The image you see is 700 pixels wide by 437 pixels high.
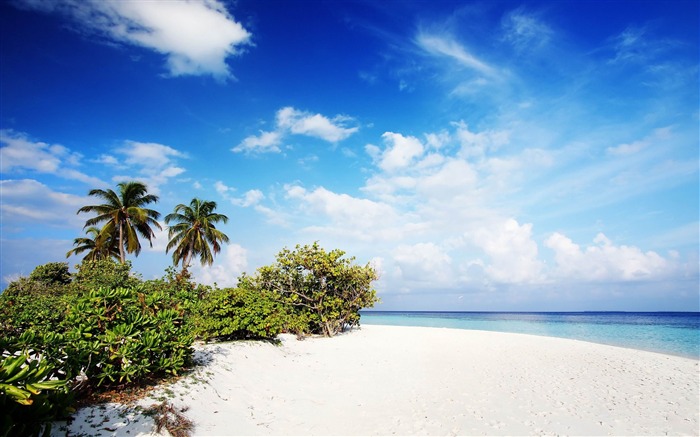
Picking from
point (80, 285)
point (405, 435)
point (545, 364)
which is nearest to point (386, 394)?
point (405, 435)

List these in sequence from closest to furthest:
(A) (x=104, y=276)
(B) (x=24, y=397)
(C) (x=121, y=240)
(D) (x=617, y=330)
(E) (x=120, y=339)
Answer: (B) (x=24, y=397)
(E) (x=120, y=339)
(A) (x=104, y=276)
(C) (x=121, y=240)
(D) (x=617, y=330)

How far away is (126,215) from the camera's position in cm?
2856

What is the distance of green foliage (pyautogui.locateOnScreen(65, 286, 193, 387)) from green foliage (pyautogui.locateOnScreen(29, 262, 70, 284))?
22119 mm

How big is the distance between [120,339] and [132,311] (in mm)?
832

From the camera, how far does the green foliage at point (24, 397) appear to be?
3.10m

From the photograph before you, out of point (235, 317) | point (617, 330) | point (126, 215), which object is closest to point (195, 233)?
point (126, 215)

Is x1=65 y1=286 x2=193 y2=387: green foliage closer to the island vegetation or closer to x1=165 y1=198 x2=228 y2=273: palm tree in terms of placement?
the island vegetation

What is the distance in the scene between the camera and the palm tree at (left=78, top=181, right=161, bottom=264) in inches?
1088

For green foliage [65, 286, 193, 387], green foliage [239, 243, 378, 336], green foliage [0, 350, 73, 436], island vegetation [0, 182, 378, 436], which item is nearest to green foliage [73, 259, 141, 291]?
island vegetation [0, 182, 378, 436]

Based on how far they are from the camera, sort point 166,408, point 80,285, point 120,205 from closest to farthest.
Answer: point 166,408 → point 80,285 → point 120,205

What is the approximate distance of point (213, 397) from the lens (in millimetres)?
7664

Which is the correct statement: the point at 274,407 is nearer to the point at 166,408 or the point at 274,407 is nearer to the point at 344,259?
the point at 166,408

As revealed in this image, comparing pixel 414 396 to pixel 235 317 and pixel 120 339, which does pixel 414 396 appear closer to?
pixel 235 317

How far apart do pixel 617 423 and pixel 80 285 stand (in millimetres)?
20416
